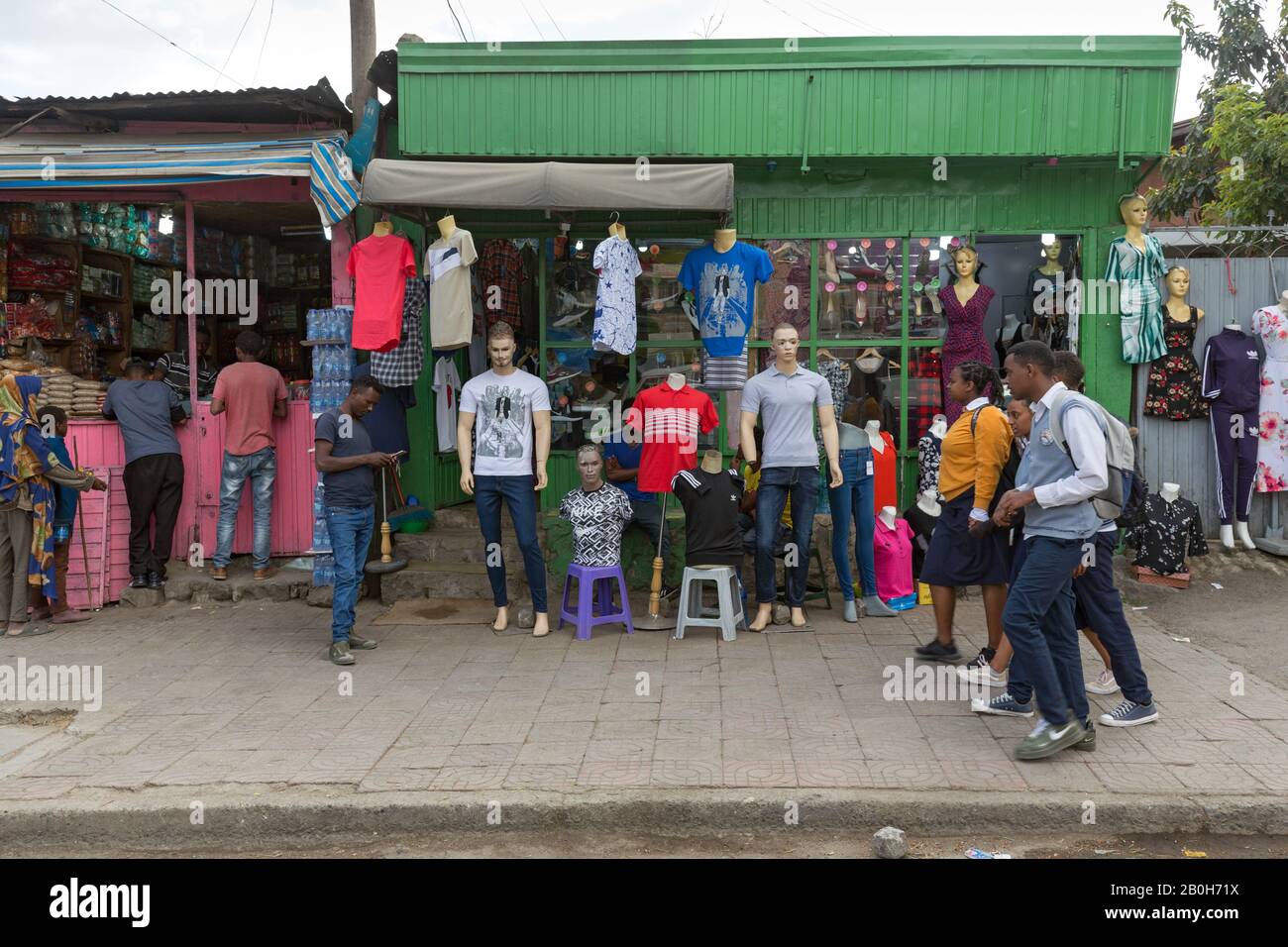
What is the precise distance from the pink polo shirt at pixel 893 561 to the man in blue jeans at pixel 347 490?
396 cm

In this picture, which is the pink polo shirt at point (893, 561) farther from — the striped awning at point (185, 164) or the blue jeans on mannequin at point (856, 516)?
the striped awning at point (185, 164)

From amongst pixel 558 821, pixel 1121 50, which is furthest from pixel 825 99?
pixel 558 821

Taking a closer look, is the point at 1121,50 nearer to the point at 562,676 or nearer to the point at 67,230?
the point at 562,676

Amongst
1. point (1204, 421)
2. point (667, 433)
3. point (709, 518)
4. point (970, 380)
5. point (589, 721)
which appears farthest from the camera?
A: point (1204, 421)

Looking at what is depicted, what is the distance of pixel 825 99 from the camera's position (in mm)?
8625

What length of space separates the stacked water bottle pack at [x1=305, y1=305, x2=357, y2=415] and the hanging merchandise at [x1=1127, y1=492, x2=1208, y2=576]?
6.92 meters

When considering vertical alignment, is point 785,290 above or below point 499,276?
below

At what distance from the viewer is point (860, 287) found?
30.1 feet

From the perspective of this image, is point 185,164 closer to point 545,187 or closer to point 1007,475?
point 545,187

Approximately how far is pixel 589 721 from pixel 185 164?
5892mm

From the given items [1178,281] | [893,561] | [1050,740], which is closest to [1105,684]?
[1050,740]

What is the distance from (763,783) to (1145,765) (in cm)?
187

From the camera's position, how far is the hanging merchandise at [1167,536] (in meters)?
8.59

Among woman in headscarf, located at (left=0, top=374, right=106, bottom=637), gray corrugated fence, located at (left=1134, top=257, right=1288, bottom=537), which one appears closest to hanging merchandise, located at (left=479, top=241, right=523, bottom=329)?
woman in headscarf, located at (left=0, top=374, right=106, bottom=637)
